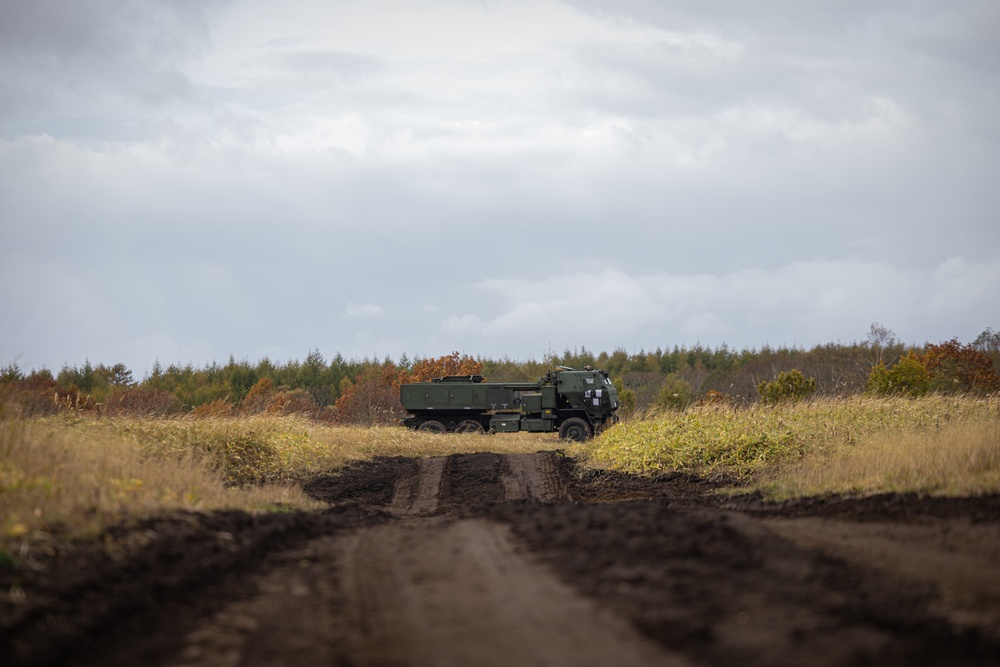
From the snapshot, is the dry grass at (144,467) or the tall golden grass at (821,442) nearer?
the dry grass at (144,467)

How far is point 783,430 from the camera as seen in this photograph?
19.5 metres

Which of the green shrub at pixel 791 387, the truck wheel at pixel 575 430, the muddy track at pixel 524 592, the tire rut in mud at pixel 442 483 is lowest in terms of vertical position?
the tire rut in mud at pixel 442 483

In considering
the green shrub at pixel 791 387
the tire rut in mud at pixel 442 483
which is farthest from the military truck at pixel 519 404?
the green shrub at pixel 791 387

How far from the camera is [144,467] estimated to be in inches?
444

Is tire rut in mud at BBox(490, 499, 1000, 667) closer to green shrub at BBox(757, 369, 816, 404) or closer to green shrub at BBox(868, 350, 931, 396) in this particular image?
green shrub at BBox(868, 350, 931, 396)

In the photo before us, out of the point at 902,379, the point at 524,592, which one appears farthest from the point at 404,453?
the point at 902,379

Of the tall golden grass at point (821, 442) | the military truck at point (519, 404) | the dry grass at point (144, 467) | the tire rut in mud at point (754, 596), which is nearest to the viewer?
the tire rut in mud at point (754, 596)

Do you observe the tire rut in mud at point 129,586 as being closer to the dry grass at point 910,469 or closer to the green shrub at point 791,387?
the dry grass at point 910,469

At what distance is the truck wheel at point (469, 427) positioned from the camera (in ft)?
107

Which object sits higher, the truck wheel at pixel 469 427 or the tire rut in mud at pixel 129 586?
the tire rut in mud at pixel 129 586

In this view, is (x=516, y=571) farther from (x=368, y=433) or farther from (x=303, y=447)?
(x=368, y=433)

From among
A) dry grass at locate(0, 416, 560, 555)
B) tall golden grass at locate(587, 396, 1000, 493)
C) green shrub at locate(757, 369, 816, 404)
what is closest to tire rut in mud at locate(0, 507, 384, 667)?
dry grass at locate(0, 416, 560, 555)

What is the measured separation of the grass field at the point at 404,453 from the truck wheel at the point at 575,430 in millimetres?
1084

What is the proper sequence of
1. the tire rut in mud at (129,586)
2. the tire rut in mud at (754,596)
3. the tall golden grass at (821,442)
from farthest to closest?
1. the tall golden grass at (821,442)
2. the tire rut in mud at (129,586)
3. the tire rut in mud at (754,596)
